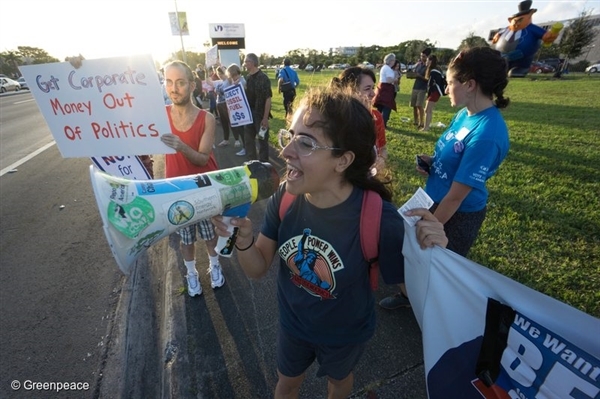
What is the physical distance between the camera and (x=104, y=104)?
2297 mm

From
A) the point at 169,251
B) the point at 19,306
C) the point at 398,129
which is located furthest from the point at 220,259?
the point at 398,129

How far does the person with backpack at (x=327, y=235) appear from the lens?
49.1 inches

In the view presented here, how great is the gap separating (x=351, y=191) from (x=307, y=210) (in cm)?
22

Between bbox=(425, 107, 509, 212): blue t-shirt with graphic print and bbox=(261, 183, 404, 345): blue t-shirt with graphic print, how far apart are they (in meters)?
0.88

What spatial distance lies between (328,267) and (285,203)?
0.36 m

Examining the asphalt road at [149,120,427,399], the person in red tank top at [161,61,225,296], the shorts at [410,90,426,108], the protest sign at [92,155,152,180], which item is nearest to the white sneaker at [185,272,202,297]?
the asphalt road at [149,120,427,399]

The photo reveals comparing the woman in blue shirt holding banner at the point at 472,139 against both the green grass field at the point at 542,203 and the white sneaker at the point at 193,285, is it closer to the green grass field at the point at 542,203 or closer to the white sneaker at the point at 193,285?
the green grass field at the point at 542,203

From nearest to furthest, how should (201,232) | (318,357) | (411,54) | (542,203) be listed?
1. (318,357)
2. (201,232)
3. (542,203)
4. (411,54)

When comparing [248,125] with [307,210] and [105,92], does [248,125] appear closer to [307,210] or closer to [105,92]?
[105,92]

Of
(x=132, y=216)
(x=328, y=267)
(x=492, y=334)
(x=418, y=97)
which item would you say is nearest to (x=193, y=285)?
(x=132, y=216)

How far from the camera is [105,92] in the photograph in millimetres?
2260

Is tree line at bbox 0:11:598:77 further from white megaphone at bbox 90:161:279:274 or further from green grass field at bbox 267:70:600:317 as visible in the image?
white megaphone at bbox 90:161:279:274

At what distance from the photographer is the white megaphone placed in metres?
1.21

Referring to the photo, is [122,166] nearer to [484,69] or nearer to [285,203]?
[285,203]
